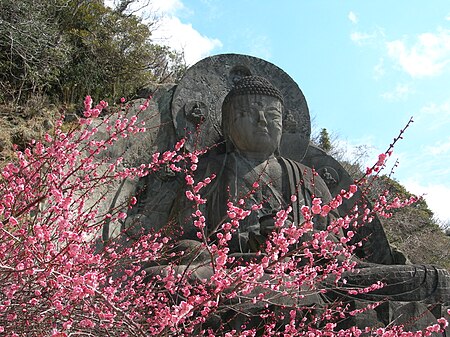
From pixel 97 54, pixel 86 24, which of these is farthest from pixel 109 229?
pixel 86 24

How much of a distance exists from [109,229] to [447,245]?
8.53 metres

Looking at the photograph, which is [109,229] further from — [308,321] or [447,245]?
[447,245]

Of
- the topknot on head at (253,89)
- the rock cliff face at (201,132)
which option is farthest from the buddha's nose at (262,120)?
the rock cliff face at (201,132)

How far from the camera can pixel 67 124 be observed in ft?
22.5

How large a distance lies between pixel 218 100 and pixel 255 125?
97 cm

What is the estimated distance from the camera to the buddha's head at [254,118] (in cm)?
527

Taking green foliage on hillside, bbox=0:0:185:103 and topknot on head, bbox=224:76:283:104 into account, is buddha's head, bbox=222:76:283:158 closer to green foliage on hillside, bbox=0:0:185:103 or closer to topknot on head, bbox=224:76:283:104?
topknot on head, bbox=224:76:283:104

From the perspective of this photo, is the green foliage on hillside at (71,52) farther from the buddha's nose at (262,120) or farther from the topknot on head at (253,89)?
the buddha's nose at (262,120)

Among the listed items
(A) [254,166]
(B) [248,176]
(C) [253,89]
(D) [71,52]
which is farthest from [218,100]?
(D) [71,52]

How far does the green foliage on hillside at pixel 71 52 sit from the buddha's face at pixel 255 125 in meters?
4.16

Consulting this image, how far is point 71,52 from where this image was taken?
29.7ft

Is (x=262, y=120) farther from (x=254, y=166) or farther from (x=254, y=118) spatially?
(x=254, y=166)

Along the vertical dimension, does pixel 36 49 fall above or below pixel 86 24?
below

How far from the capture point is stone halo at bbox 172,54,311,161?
5.87 meters
